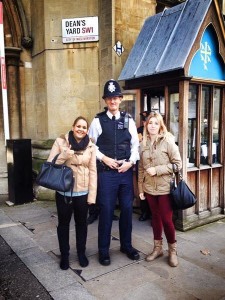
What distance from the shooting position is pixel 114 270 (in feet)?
10.8

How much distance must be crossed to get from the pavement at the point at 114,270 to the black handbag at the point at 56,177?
100cm

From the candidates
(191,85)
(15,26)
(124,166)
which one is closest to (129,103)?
(191,85)

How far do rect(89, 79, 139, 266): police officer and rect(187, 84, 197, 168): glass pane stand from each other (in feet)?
5.15

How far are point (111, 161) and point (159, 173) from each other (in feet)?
1.88

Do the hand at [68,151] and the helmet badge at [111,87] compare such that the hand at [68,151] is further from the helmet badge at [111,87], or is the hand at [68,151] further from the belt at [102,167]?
the helmet badge at [111,87]

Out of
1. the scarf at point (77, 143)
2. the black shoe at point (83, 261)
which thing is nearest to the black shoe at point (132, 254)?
the black shoe at point (83, 261)

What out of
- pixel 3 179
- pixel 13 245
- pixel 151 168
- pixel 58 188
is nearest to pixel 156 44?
pixel 151 168

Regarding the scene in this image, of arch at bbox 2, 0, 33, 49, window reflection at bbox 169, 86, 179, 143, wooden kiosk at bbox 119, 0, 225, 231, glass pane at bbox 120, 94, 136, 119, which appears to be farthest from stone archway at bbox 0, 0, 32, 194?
window reflection at bbox 169, 86, 179, 143

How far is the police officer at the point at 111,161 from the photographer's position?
3422 mm

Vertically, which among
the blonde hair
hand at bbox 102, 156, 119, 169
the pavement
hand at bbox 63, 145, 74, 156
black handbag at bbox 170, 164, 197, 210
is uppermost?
the blonde hair

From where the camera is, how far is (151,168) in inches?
132

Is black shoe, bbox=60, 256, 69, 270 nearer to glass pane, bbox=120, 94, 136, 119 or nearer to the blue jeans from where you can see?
the blue jeans

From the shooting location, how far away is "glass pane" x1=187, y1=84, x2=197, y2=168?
468 centimetres

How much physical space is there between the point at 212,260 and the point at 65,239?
1829 mm
